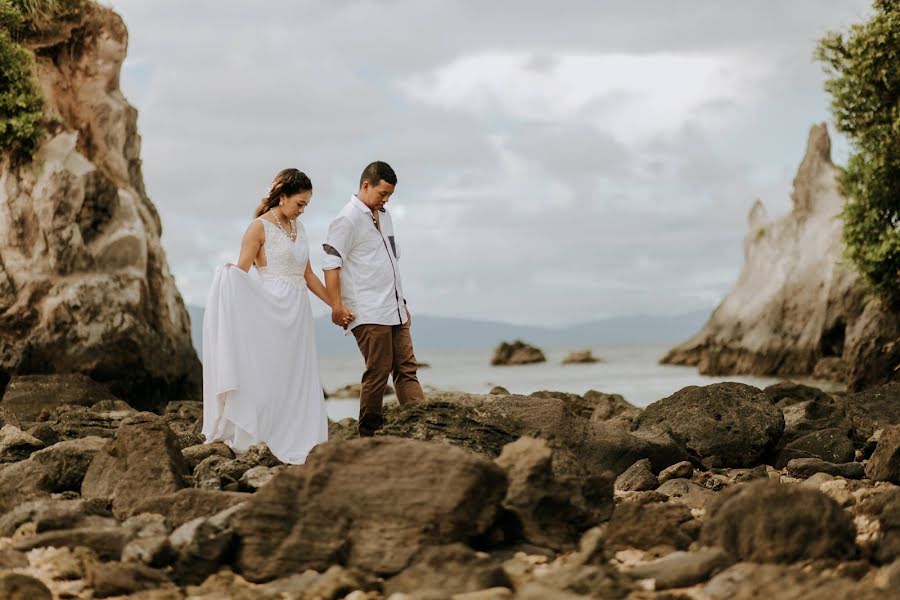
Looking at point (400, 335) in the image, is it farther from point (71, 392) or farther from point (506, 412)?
point (71, 392)

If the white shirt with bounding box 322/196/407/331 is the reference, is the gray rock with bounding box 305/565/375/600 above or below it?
below

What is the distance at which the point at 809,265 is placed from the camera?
47.4m

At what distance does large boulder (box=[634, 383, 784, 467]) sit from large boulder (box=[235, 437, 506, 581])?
5.86 meters

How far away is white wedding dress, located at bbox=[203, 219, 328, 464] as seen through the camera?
12.0 meters

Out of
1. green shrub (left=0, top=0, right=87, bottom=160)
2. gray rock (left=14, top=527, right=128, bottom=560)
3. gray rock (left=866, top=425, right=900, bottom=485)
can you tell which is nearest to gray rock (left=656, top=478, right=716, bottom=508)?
gray rock (left=866, top=425, right=900, bottom=485)

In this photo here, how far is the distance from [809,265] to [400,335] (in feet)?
125

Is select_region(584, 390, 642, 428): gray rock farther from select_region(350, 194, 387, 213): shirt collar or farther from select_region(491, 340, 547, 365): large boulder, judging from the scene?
select_region(491, 340, 547, 365): large boulder

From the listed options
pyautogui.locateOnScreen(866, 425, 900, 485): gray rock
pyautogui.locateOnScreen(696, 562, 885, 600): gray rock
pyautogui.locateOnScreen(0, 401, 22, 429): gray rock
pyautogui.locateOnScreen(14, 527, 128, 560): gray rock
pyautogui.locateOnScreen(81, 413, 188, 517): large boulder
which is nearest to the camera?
pyautogui.locateOnScreen(696, 562, 885, 600): gray rock

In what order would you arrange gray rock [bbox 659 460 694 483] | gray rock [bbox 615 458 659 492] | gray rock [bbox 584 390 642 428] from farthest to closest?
1. gray rock [bbox 584 390 642 428]
2. gray rock [bbox 659 460 694 483]
3. gray rock [bbox 615 458 659 492]

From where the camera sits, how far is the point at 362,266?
39.6ft

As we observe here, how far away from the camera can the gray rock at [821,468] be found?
1136 cm

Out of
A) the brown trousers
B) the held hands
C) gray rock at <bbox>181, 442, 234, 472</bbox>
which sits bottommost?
gray rock at <bbox>181, 442, 234, 472</bbox>

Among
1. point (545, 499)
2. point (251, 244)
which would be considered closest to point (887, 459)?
point (545, 499)

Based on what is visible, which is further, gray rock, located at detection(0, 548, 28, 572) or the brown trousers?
the brown trousers
